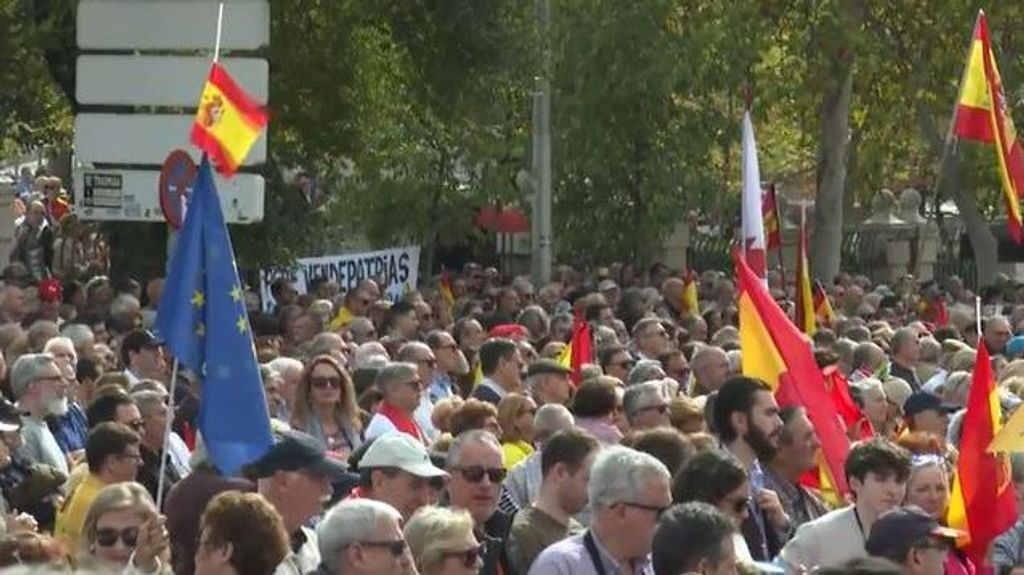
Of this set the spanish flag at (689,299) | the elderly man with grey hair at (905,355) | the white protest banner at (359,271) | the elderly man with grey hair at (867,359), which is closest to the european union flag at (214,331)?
the elderly man with grey hair at (867,359)

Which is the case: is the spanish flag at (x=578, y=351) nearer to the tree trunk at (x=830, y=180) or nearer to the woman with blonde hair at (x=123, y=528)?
the woman with blonde hair at (x=123, y=528)

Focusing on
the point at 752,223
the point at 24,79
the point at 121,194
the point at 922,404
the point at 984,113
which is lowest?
the point at 922,404

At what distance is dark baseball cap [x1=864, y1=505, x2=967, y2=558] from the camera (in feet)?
31.3

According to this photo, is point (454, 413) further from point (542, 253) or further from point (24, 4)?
point (542, 253)

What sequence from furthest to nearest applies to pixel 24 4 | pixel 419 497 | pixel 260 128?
pixel 24 4
pixel 260 128
pixel 419 497

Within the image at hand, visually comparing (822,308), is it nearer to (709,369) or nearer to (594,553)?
(709,369)

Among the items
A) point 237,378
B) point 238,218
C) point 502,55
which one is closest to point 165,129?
point 238,218

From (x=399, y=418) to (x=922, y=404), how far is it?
267 cm

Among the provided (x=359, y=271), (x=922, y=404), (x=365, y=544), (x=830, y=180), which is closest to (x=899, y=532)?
(x=365, y=544)

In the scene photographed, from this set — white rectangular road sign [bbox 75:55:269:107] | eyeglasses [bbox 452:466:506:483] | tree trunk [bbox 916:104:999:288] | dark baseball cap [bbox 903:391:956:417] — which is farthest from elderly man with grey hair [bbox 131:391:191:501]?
tree trunk [bbox 916:104:999:288]

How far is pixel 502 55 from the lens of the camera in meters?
27.0

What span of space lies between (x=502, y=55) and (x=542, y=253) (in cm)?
592

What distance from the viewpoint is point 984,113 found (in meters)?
22.4

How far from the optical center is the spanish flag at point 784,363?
526 inches
